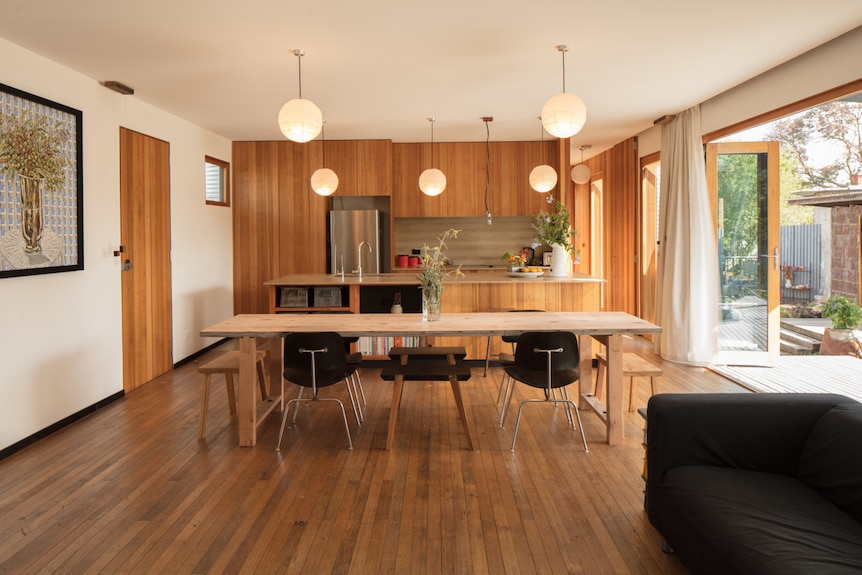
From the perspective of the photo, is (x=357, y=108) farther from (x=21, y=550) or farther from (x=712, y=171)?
(x=21, y=550)

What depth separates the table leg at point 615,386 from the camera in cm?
384

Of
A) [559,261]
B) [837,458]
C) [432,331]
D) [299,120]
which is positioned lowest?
[837,458]

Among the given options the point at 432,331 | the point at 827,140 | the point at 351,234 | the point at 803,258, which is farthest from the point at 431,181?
the point at 803,258

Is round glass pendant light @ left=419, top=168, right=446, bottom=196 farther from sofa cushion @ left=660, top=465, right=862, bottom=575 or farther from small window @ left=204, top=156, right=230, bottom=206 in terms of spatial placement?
sofa cushion @ left=660, top=465, right=862, bottom=575

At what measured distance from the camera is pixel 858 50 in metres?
3.85

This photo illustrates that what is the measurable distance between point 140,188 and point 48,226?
4.74 feet

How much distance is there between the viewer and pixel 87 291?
463 centimetres

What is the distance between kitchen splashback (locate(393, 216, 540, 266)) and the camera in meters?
8.93

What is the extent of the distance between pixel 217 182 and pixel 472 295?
153 inches

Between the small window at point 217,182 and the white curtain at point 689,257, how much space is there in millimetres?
5371

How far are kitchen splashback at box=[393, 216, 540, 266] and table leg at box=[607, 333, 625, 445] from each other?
5.07 meters

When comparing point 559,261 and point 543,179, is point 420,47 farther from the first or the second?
point 559,261

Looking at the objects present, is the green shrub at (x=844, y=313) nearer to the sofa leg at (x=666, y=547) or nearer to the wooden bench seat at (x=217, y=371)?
the sofa leg at (x=666, y=547)

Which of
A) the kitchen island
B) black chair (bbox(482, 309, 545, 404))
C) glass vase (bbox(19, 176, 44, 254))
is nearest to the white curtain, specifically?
the kitchen island
